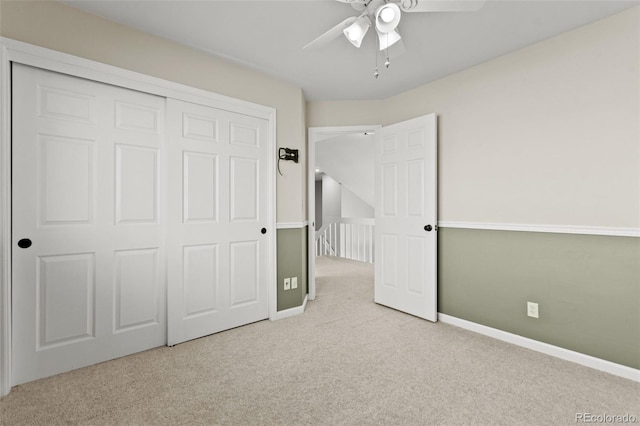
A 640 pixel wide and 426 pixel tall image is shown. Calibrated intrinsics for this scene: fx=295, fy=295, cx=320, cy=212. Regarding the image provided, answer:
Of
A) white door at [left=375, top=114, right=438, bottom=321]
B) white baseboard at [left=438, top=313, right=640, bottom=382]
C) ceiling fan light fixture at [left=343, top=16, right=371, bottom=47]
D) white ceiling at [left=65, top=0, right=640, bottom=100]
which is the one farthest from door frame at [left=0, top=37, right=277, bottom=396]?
white baseboard at [left=438, top=313, right=640, bottom=382]

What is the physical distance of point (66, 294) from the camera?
196 centimetres

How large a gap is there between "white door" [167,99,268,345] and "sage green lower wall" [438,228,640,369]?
190 centimetres

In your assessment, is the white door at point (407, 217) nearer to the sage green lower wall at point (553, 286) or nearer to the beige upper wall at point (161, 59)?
the sage green lower wall at point (553, 286)

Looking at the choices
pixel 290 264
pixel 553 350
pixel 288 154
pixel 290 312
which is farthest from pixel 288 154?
pixel 553 350

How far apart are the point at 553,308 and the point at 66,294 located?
349cm

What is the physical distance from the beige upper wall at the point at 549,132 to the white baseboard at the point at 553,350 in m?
0.95

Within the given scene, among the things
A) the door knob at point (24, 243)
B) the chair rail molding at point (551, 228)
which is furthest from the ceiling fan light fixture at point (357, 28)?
the door knob at point (24, 243)

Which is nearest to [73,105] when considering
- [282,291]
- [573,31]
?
[282,291]

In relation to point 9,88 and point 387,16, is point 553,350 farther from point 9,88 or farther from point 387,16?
point 9,88

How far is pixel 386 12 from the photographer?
4.93 ft

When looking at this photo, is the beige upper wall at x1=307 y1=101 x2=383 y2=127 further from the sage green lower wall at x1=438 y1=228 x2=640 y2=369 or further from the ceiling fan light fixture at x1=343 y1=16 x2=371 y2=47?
the ceiling fan light fixture at x1=343 y1=16 x2=371 y2=47

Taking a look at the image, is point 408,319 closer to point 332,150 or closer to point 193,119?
point 193,119

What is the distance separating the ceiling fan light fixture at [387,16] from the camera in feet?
4.90

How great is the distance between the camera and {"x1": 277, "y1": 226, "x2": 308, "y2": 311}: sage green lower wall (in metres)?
3.04
